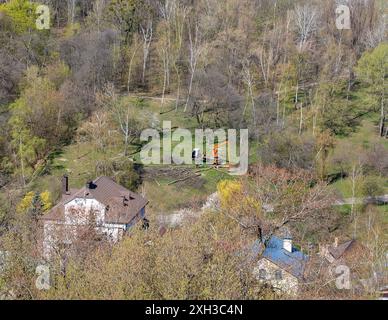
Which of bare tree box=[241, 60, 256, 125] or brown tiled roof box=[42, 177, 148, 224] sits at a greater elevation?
bare tree box=[241, 60, 256, 125]

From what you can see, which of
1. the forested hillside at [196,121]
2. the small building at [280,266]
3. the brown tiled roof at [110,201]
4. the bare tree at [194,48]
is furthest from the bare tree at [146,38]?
the small building at [280,266]

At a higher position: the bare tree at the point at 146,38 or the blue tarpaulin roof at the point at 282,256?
the bare tree at the point at 146,38

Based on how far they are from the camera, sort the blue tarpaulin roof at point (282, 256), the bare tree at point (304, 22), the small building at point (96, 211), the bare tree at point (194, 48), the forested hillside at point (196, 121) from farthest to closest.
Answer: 1. the bare tree at point (304, 22)
2. the bare tree at point (194, 48)
3. the small building at point (96, 211)
4. the blue tarpaulin roof at point (282, 256)
5. the forested hillside at point (196, 121)

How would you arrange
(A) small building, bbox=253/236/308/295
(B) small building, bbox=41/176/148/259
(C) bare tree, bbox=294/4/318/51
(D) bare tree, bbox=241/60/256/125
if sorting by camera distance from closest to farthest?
(A) small building, bbox=253/236/308/295 < (B) small building, bbox=41/176/148/259 < (D) bare tree, bbox=241/60/256/125 < (C) bare tree, bbox=294/4/318/51

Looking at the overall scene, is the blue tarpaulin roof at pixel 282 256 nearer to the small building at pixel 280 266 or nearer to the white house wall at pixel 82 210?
the small building at pixel 280 266

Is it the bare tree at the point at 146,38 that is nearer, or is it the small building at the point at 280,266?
the small building at the point at 280,266

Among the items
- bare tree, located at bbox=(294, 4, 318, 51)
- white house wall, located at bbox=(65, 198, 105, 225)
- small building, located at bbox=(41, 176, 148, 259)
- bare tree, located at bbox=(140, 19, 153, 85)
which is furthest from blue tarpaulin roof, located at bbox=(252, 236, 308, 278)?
bare tree, located at bbox=(294, 4, 318, 51)

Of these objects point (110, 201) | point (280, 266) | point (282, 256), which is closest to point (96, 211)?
point (110, 201)

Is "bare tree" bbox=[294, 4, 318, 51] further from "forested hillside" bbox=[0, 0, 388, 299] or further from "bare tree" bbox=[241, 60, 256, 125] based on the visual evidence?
"bare tree" bbox=[241, 60, 256, 125]
